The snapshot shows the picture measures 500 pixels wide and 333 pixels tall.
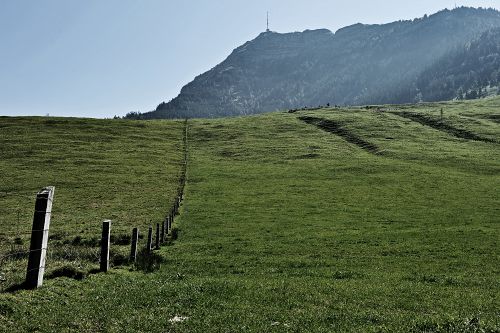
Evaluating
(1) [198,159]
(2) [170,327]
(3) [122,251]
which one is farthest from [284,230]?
(1) [198,159]

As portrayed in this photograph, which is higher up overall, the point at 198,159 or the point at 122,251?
the point at 198,159

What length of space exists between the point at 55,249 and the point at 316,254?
20.0 m

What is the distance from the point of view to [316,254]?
35.2 m

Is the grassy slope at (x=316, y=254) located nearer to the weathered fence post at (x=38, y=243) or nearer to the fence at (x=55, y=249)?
the weathered fence post at (x=38, y=243)

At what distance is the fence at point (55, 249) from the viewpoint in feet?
56.2

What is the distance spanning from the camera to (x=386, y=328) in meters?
15.1

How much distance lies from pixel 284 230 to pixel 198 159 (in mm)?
55348

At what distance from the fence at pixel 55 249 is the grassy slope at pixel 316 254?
103 centimetres

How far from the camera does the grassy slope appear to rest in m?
16.0

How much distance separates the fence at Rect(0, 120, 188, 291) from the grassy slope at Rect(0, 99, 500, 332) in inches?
40.5

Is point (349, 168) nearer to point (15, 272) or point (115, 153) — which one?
point (115, 153)

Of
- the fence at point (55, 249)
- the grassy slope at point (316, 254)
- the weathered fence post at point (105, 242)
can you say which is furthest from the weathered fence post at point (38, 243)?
the weathered fence post at point (105, 242)

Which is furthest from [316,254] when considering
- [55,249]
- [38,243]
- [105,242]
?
[38,243]

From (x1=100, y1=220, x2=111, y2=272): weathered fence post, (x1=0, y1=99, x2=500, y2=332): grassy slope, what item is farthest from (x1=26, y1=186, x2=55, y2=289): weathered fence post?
(x1=100, y1=220, x2=111, y2=272): weathered fence post
